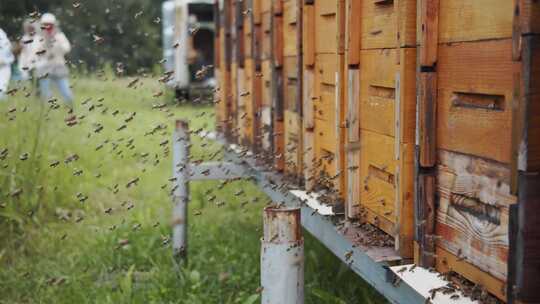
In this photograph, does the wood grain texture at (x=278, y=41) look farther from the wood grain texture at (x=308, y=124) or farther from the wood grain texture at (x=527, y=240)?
the wood grain texture at (x=527, y=240)

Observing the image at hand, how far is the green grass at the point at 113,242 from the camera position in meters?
4.09

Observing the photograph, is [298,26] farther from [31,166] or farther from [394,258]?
[31,166]

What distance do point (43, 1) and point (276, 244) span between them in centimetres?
2043

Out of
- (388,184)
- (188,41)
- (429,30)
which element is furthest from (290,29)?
(188,41)

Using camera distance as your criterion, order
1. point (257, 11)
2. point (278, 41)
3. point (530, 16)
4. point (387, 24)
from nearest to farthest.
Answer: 1. point (530, 16)
2. point (387, 24)
3. point (278, 41)
4. point (257, 11)

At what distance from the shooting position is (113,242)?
498 cm

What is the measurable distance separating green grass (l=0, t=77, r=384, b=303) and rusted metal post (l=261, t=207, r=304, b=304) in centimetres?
110

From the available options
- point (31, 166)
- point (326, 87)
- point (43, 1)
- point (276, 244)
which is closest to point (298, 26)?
point (326, 87)

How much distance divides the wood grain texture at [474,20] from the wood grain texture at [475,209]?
301 millimetres

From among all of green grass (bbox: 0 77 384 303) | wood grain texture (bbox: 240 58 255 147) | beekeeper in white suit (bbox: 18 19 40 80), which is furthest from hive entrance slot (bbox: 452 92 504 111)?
wood grain texture (bbox: 240 58 255 147)

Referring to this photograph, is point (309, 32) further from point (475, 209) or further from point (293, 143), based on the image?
point (475, 209)

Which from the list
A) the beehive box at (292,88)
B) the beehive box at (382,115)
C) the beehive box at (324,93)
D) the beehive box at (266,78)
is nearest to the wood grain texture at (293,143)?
the beehive box at (292,88)

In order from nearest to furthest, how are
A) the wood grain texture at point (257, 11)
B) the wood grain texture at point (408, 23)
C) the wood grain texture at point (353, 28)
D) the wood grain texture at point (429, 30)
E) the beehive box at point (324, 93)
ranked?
the wood grain texture at point (429, 30)
the wood grain texture at point (408, 23)
the wood grain texture at point (353, 28)
the beehive box at point (324, 93)
the wood grain texture at point (257, 11)

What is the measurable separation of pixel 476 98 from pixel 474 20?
0.19 metres
